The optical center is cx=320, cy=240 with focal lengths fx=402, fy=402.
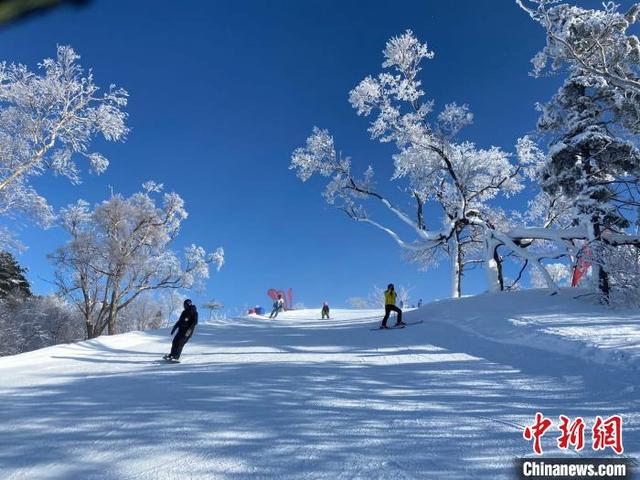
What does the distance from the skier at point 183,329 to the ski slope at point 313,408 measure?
415 millimetres

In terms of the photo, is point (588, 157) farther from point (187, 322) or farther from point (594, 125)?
point (187, 322)

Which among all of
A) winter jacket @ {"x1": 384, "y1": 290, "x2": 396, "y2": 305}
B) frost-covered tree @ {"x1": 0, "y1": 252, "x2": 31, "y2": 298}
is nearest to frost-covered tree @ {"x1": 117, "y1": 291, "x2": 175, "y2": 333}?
frost-covered tree @ {"x1": 0, "y1": 252, "x2": 31, "y2": 298}

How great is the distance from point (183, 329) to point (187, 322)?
313 millimetres

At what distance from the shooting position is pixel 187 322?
1052 cm

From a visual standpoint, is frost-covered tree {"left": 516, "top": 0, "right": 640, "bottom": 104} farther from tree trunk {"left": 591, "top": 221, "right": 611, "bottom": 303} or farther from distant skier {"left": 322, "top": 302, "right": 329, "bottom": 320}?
distant skier {"left": 322, "top": 302, "right": 329, "bottom": 320}

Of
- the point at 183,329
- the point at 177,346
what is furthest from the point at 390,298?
the point at 177,346

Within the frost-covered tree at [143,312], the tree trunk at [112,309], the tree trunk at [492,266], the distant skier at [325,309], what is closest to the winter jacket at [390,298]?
the tree trunk at [492,266]

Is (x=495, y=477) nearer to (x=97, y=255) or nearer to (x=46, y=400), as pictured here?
(x=46, y=400)

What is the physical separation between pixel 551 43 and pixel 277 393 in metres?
12.4

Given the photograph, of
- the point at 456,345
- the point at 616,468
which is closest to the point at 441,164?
the point at 456,345

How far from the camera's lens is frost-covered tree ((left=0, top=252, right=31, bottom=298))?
24625 mm

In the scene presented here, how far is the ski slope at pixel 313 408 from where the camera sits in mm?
3625

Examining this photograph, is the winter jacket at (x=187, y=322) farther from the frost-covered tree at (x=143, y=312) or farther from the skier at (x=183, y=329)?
the frost-covered tree at (x=143, y=312)

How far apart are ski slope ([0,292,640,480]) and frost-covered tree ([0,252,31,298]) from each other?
18.4m
